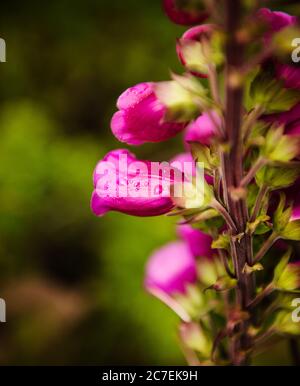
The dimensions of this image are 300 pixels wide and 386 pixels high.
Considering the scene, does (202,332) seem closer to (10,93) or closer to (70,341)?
(70,341)

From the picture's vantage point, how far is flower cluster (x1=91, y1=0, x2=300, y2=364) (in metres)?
0.22

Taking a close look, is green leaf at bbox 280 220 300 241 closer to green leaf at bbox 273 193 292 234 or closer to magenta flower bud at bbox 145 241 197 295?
green leaf at bbox 273 193 292 234

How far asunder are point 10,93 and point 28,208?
12.7 inches

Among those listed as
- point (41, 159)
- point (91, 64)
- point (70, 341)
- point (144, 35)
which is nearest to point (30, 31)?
point (91, 64)

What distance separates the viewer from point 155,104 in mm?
256

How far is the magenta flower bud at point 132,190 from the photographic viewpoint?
267 mm

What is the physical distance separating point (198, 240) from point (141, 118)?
Result: 13cm

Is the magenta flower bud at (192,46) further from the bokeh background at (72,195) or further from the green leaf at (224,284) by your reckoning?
the bokeh background at (72,195)

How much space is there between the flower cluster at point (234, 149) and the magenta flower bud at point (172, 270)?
0.21 ft

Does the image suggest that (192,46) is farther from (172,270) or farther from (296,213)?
(172,270)

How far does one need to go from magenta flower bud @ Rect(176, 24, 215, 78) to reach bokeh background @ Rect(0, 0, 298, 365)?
A: 24.7 inches

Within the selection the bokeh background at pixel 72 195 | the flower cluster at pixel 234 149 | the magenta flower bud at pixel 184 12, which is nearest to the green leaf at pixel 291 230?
the flower cluster at pixel 234 149

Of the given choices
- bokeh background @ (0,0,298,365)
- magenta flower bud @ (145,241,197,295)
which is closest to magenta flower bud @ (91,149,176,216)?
magenta flower bud @ (145,241,197,295)

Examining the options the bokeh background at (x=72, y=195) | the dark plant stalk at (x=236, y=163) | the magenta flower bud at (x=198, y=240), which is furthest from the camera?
the bokeh background at (x=72, y=195)
